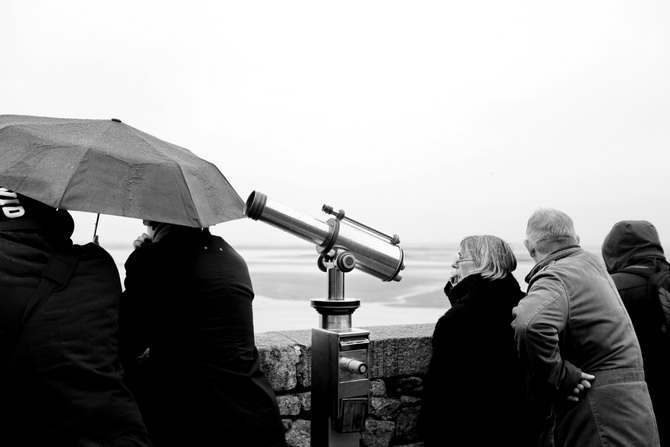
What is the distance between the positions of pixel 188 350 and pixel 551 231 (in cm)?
168

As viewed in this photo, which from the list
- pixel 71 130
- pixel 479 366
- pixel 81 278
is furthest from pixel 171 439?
pixel 479 366

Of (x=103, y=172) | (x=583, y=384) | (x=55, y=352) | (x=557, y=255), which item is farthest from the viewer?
(x=557, y=255)

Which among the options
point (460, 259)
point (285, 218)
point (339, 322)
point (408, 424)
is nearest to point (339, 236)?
point (285, 218)

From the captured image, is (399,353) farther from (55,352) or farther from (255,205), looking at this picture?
(55,352)

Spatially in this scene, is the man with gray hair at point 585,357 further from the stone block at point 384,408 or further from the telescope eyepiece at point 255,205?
the telescope eyepiece at point 255,205

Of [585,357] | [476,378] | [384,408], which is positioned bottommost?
[384,408]

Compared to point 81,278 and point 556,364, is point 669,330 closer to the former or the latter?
point 556,364

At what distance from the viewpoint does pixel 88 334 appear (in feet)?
5.69

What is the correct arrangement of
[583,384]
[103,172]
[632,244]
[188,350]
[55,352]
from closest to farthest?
[55,352], [103,172], [188,350], [583,384], [632,244]

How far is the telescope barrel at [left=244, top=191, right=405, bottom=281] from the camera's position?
240 centimetres

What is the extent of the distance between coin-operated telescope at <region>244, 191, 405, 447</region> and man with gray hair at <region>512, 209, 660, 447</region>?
2.00 ft

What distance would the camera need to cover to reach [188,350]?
2.07 metres

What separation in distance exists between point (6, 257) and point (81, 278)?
0.19m

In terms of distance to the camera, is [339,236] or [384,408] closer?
[339,236]
